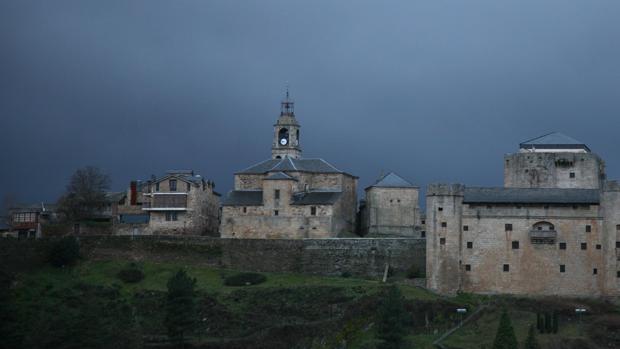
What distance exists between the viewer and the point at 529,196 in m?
83.8

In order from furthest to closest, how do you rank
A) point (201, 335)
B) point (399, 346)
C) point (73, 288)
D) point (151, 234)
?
point (151, 234), point (73, 288), point (201, 335), point (399, 346)

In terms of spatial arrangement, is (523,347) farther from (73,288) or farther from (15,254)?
(15,254)

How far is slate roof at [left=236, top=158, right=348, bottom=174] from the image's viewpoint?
323 feet

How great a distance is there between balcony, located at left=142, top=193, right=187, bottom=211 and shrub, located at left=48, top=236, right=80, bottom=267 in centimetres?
808

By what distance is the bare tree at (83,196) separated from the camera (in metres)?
100

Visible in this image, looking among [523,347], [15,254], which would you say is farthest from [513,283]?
[15,254]

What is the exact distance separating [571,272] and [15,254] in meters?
35.7

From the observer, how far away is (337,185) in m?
97.9

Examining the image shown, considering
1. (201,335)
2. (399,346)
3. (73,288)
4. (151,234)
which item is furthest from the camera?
(151,234)

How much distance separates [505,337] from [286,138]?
37.0m

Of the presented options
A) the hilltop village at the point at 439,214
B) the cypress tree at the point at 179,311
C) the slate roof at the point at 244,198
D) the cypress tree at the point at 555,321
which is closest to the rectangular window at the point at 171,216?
the hilltop village at the point at 439,214

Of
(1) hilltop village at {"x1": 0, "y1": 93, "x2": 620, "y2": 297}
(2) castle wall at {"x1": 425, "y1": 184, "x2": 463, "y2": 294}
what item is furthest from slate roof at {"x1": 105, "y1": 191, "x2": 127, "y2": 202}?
(2) castle wall at {"x1": 425, "y1": 184, "x2": 463, "y2": 294}

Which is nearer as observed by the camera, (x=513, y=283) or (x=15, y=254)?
(x=513, y=283)

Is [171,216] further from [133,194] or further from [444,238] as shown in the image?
[444,238]
